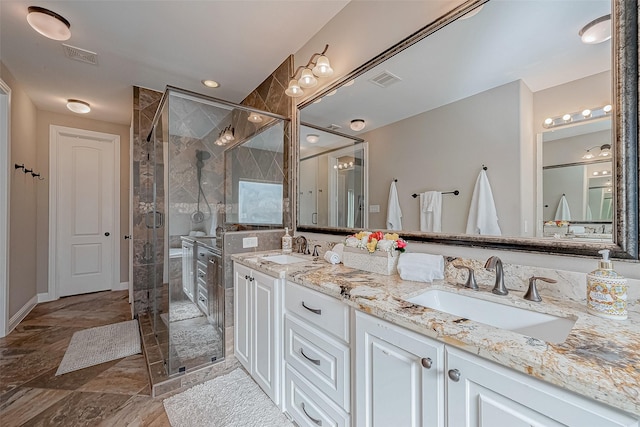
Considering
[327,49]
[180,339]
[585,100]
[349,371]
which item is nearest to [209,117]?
[327,49]

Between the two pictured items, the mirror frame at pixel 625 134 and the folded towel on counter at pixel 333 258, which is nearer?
the mirror frame at pixel 625 134

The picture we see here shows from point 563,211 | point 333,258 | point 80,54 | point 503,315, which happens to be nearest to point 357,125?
point 333,258

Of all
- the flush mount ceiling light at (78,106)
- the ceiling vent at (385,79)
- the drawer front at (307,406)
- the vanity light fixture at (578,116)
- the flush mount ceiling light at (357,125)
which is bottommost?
the drawer front at (307,406)

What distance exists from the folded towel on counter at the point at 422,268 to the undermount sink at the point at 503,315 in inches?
3.7

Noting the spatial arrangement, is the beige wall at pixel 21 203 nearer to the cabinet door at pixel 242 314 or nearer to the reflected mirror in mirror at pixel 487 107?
the cabinet door at pixel 242 314

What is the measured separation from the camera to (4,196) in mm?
2527

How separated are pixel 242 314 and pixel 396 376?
1324 millimetres

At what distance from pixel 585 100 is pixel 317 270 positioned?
4.43 ft

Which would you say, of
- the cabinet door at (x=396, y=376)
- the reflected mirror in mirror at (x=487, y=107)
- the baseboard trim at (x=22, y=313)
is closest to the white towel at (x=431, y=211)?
the reflected mirror in mirror at (x=487, y=107)

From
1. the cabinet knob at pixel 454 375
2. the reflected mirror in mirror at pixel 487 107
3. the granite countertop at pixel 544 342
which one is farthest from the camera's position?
the reflected mirror in mirror at pixel 487 107

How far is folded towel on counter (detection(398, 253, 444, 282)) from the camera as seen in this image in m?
1.23

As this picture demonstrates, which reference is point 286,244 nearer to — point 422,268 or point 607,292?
point 422,268

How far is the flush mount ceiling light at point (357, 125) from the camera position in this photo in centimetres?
180

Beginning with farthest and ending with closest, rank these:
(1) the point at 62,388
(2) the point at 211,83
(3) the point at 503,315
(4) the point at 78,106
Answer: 1. (4) the point at 78,106
2. (2) the point at 211,83
3. (1) the point at 62,388
4. (3) the point at 503,315
